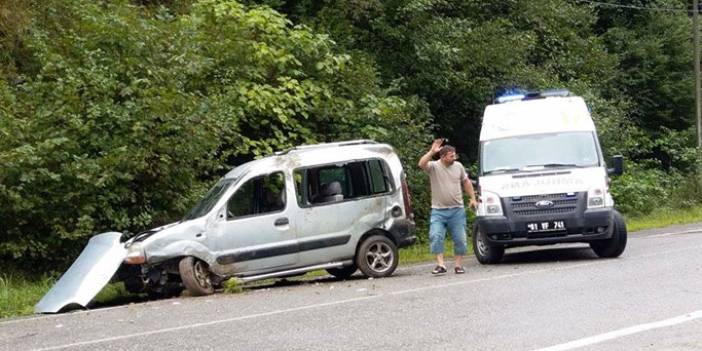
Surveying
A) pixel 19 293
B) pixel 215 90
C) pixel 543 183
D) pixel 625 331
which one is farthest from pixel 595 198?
pixel 19 293

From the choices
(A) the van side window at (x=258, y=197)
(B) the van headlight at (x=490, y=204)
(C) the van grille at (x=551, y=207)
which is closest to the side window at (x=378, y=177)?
(A) the van side window at (x=258, y=197)

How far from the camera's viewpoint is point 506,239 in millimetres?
15141

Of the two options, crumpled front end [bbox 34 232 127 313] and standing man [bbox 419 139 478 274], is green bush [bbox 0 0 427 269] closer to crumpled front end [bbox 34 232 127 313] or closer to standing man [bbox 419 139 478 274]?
crumpled front end [bbox 34 232 127 313]

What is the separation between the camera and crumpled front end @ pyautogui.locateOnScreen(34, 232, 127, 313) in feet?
40.4

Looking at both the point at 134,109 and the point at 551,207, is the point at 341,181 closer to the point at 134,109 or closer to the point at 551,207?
the point at 551,207

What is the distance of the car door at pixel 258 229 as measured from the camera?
44.1 ft

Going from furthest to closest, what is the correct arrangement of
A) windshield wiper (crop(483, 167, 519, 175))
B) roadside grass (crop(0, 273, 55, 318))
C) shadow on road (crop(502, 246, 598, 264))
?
shadow on road (crop(502, 246, 598, 264)) < windshield wiper (crop(483, 167, 519, 175)) < roadside grass (crop(0, 273, 55, 318))

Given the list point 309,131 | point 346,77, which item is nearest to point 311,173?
point 309,131

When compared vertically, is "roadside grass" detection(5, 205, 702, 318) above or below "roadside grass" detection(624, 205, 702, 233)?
above

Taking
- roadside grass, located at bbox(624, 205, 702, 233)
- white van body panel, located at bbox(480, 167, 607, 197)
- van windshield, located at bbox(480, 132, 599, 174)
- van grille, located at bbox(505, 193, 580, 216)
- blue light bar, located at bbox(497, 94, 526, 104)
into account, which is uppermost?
blue light bar, located at bbox(497, 94, 526, 104)

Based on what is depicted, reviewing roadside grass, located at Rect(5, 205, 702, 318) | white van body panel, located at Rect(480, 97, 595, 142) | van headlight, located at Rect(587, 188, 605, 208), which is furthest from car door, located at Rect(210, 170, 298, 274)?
van headlight, located at Rect(587, 188, 605, 208)

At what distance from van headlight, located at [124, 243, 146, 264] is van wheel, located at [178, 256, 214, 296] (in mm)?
501

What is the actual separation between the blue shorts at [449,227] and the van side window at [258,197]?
2.19m

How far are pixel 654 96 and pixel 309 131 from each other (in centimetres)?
2426
